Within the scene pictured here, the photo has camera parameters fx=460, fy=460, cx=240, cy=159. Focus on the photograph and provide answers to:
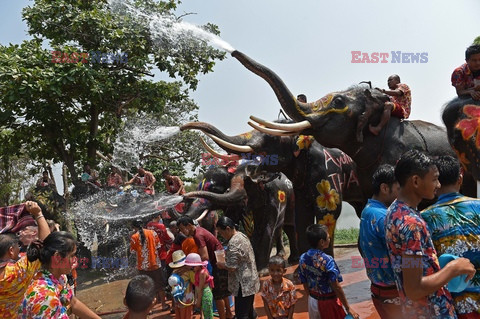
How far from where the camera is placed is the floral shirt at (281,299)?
426 centimetres

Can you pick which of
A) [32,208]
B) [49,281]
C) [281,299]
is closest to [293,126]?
[281,299]

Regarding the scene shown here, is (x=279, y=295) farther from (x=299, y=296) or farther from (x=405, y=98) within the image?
(x=405, y=98)

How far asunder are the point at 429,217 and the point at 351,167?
4568 millimetres

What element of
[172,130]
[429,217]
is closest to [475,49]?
[429,217]

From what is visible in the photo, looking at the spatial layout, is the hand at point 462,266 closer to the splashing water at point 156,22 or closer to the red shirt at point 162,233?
the red shirt at point 162,233

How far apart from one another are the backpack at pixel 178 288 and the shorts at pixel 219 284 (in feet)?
3.32

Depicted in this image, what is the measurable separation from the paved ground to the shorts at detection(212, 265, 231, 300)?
0.59m

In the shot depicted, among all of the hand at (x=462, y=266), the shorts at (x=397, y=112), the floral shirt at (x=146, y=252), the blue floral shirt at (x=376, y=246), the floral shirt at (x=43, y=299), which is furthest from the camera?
the floral shirt at (x=146, y=252)

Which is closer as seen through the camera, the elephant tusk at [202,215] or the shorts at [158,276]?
the shorts at [158,276]

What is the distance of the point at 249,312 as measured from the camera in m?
5.40

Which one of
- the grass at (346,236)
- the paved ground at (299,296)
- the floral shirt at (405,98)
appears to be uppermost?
the floral shirt at (405,98)

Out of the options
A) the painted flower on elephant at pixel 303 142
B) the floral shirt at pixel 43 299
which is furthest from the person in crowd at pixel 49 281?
the painted flower on elephant at pixel 303 142

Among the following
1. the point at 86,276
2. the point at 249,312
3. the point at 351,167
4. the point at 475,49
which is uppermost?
the point at 475,49

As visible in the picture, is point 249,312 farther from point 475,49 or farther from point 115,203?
point 115,203
